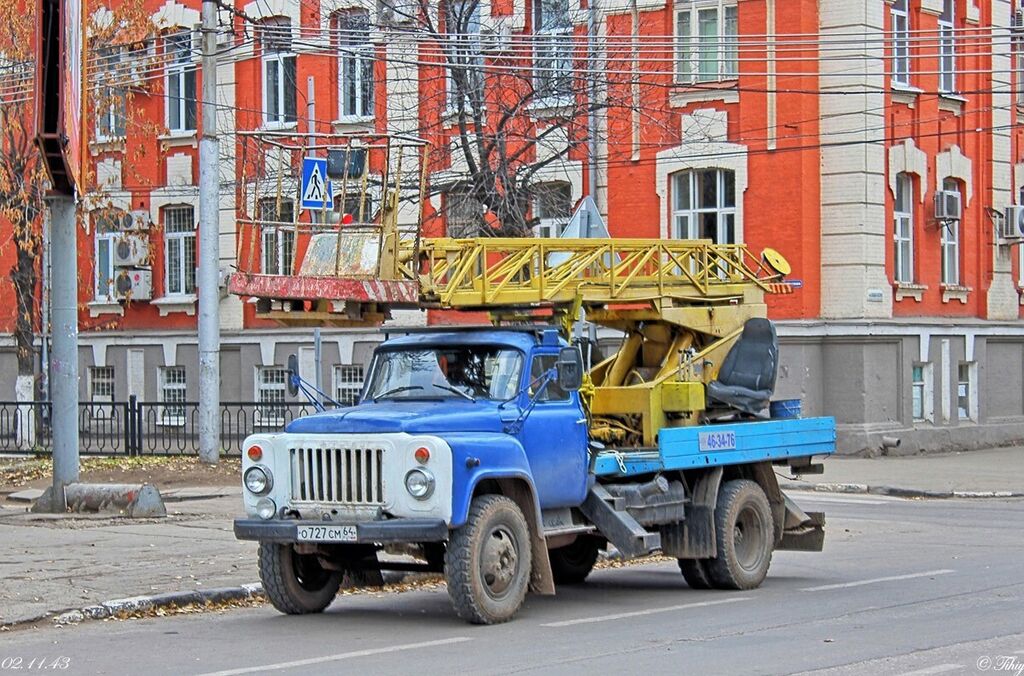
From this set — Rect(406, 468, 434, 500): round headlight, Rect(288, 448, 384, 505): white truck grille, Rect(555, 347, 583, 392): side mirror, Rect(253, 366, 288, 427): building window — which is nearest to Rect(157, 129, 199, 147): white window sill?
Rect(253, 366, 288, 427): building window

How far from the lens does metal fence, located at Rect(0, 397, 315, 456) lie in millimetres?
28422

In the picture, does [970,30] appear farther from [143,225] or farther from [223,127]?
[143,225]

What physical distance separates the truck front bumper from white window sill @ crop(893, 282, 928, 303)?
21647mm

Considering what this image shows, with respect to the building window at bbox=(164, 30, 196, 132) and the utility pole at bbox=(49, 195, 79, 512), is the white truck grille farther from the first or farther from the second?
the building window at bbox=(164, 30, 196, 132)

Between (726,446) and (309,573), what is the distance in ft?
12.8

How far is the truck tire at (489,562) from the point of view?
11383mm

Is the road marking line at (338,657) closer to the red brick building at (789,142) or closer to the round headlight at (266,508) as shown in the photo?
the round headlight at (266,508)

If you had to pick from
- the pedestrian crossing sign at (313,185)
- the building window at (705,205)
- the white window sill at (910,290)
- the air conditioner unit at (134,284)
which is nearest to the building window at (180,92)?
the air conditioner unit at (134,284)

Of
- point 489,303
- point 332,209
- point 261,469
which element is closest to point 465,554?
point 261,469

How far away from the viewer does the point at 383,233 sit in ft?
41.9

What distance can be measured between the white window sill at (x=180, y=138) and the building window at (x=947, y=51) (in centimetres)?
1650

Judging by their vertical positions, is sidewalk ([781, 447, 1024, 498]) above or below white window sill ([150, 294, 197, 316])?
below

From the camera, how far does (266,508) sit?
472 inches

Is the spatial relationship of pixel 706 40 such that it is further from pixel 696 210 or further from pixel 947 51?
pixel 947 51
